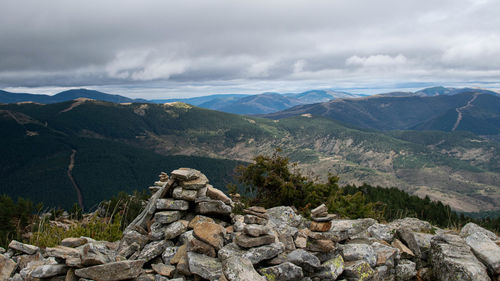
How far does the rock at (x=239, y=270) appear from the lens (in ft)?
29.2

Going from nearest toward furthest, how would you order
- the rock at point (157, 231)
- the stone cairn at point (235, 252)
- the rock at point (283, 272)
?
1. the rock at point (283, 272)
2. the stone cairn at point (235, 252)
3. the rock at point (157, 231)

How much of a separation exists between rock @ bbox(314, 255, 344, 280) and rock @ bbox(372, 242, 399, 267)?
1997mm

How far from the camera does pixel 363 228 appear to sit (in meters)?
15.1

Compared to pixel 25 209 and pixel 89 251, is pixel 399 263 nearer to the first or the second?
pixel 89 251

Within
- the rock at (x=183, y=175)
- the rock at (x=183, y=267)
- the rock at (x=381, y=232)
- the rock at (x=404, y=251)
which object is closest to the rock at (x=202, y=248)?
the rock at (x=183, y=267)

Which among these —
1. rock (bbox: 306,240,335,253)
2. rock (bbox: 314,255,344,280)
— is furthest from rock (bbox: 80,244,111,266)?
rock (bbox: 306,240,335,253)

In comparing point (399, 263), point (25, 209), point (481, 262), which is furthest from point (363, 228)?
point (25, 209)


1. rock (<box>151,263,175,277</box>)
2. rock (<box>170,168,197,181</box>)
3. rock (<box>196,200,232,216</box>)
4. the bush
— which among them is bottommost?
the bush

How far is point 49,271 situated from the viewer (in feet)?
32.8

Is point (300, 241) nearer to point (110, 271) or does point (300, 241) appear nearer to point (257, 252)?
point (257, 252)

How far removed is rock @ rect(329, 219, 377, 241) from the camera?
13.1 meters

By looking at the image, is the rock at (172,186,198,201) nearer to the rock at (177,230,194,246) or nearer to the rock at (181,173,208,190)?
the rock at (181,173,208,190)

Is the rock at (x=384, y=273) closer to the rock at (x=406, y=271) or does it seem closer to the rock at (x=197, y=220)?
the rock at (x=406, y=271)

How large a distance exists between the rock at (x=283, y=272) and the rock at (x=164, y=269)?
314 centimetres
